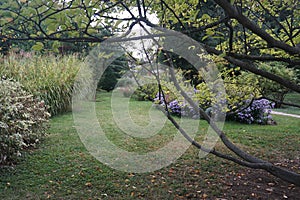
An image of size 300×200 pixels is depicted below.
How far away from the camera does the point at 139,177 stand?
3342mm

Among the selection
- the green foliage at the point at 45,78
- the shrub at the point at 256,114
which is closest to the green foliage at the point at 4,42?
the green foliage at the point at 45,78

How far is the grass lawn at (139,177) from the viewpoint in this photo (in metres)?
2.88

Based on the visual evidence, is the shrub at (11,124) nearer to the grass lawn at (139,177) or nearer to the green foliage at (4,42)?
the grass lawn at (139,177)

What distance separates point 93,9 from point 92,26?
20 cm

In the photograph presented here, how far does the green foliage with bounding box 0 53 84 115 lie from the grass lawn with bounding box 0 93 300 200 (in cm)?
225

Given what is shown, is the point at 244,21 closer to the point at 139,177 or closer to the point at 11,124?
the point at 139,177

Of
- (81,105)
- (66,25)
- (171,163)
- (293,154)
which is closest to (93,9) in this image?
(66,25)

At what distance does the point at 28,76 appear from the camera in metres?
7.19

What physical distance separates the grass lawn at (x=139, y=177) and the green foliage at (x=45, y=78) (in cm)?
225

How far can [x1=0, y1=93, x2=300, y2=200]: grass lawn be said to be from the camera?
2.88m

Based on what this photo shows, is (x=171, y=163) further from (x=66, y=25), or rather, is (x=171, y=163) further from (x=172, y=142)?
(x=66, y=25)

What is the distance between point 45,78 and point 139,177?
4869mm

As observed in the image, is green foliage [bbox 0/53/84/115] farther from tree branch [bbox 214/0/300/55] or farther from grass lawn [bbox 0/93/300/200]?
tree branch [bbox 214/0/300/55]

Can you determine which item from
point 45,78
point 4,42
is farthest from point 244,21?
point 45,78
